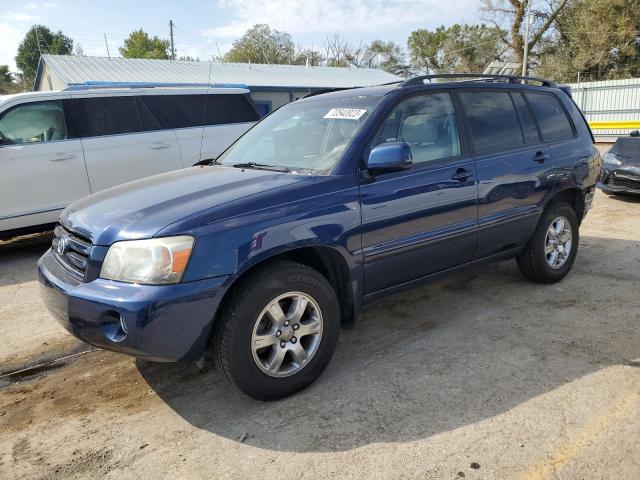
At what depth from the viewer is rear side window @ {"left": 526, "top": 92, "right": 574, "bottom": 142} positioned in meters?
4.64

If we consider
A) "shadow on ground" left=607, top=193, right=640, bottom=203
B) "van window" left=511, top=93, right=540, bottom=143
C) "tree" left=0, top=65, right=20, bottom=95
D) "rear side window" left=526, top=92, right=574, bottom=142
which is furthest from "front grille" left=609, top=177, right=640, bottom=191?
"tree" left=0, top=65, right=20, bottom=95

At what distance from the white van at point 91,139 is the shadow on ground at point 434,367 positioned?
4226 mm

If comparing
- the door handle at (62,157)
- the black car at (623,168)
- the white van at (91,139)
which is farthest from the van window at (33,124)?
the black car at (623,168)

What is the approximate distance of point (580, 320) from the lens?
404cm

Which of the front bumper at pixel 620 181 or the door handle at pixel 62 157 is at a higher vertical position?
the door handle at pixel 62 157

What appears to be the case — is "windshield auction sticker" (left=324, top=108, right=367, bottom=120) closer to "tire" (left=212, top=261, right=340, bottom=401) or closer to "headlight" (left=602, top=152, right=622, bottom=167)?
"tire" (left=212, top=261, right=340, bottom=401)

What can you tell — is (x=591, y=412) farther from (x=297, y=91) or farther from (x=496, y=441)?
(x=297, y=91)

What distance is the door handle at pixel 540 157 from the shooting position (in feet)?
14.5

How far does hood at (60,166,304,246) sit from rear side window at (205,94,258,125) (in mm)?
4702

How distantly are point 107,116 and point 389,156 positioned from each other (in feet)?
17.7

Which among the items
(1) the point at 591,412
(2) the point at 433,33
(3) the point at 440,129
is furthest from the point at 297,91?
(2) the point at 433,33

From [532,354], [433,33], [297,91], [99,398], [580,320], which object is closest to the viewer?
[99,398]

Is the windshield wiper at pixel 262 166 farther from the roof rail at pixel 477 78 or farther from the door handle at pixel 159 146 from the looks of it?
the door handle at pixel 159 146

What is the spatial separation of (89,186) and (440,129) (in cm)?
507
